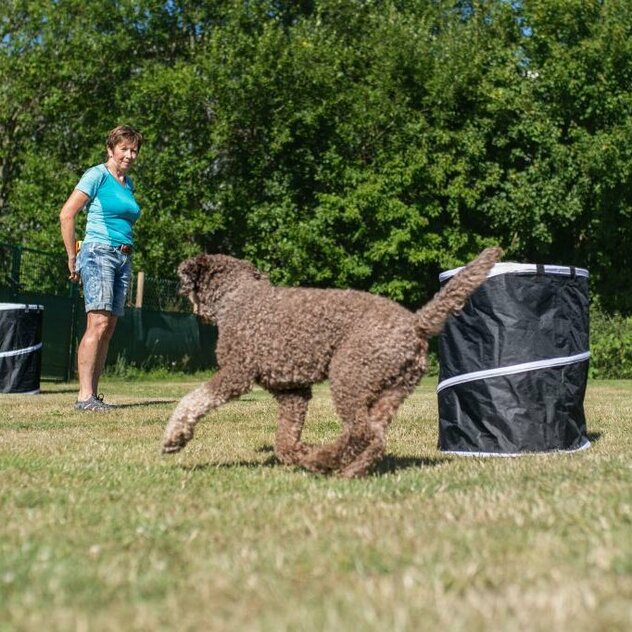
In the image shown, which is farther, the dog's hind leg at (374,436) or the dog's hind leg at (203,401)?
the dog's hind leg at (203,401)

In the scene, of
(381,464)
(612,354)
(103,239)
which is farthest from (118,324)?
(381,464)

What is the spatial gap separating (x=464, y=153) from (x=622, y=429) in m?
14.2

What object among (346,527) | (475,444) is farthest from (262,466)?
(346,527)

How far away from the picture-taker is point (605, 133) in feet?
63.3

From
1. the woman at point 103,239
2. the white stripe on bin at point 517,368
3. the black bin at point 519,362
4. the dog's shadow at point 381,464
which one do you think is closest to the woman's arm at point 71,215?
the woman at point 103,239

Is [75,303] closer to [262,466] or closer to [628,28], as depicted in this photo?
[262,466]

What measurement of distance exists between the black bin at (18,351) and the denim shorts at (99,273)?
3.49 metres

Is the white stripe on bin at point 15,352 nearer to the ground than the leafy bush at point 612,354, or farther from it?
farther from it

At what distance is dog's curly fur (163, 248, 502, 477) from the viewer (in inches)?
159

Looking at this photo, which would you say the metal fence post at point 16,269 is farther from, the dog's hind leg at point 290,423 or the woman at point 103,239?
the dog's hind leg at point 290,423

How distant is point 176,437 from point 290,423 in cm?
64

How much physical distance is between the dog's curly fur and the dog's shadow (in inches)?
7.9

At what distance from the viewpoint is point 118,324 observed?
14.8 metres

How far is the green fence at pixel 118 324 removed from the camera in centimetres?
1277
